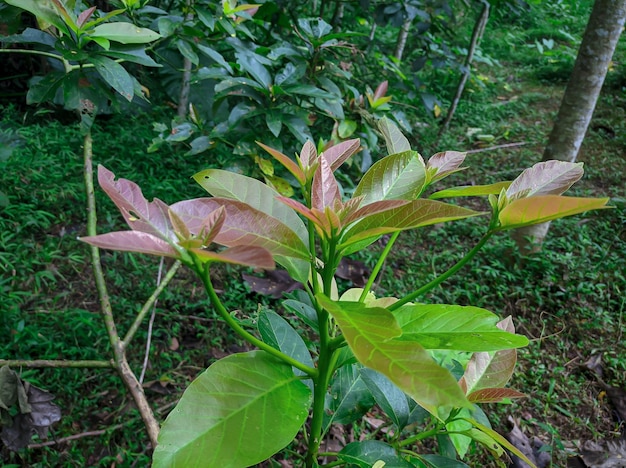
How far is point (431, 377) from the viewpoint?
0.45 m

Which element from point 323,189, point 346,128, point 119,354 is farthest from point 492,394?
point 346,128

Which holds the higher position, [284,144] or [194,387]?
[194,387]

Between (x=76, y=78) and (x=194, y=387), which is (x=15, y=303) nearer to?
(x=76, y=78)

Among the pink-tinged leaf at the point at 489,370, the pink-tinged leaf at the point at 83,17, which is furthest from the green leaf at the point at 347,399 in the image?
the pink-tinged leaf at the point at 83,17

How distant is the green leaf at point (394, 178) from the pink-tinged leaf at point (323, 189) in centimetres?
7

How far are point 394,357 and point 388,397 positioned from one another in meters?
0.42

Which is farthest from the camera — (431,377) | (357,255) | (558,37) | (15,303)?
(558,37)

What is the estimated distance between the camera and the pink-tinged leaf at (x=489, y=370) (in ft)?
2.68

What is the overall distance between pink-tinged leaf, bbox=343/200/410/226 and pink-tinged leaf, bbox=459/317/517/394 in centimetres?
44

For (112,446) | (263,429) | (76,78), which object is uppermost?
(76,78)

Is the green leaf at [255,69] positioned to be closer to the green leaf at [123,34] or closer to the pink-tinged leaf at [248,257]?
the green leaf at [123,34]

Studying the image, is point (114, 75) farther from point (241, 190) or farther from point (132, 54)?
point (241, 190)

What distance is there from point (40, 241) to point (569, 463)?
234 cm

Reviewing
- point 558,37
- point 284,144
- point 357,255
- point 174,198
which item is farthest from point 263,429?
point 558,37
